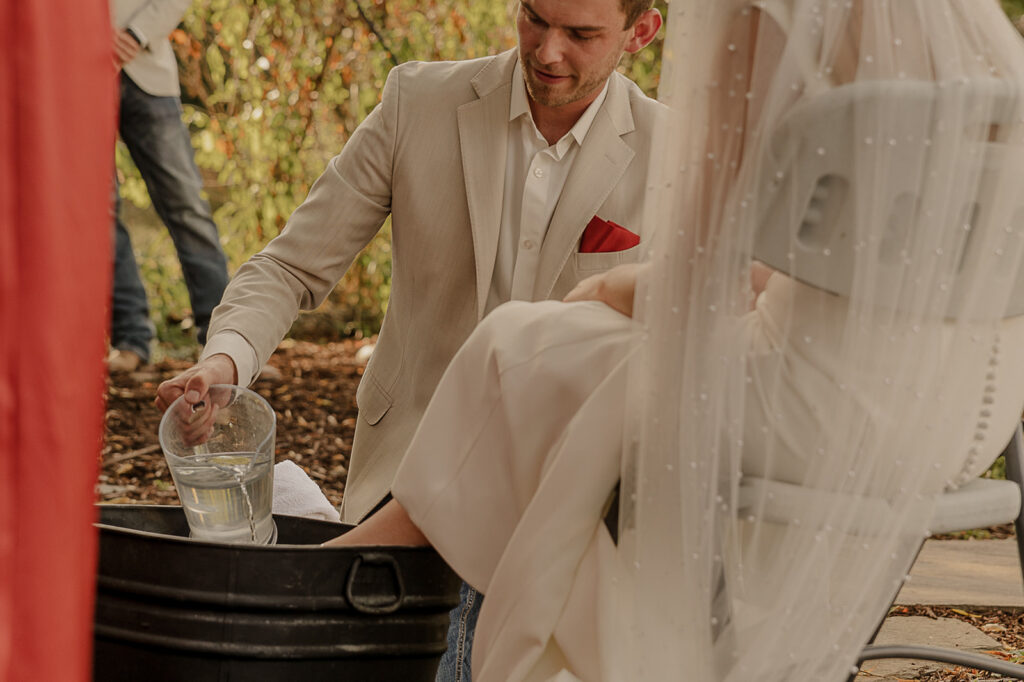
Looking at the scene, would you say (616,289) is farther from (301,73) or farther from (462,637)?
(301,73)

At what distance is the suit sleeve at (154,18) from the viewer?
390cm

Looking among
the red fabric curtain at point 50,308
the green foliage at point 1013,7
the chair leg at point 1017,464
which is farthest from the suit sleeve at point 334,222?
the green foliage at point 1013,7

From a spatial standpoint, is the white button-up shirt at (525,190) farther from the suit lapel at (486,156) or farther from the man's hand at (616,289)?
the man's hand at (616,289)

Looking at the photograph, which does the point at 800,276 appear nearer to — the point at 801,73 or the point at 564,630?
the point at 801,73

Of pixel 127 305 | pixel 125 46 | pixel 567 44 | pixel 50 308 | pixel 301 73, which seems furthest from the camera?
pixel 301 73

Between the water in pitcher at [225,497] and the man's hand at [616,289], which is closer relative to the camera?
the man's hand at [616,289]

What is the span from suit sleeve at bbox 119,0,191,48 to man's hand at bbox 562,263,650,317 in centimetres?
274

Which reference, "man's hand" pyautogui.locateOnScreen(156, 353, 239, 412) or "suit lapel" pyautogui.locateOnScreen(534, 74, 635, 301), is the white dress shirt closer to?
"suit lapel" pyautogui.locateOnScreen(534, 74, 635, 301)

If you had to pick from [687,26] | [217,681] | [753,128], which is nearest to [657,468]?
[753,128]

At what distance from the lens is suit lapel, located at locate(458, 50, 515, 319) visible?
83.9 inches

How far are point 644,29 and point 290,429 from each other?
2.49 metres

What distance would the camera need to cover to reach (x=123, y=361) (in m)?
4.71

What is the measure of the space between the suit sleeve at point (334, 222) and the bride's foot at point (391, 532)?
1.91ft

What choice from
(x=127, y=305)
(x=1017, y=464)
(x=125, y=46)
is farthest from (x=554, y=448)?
(x=127, y=305)
